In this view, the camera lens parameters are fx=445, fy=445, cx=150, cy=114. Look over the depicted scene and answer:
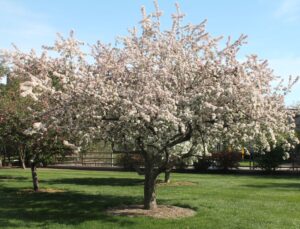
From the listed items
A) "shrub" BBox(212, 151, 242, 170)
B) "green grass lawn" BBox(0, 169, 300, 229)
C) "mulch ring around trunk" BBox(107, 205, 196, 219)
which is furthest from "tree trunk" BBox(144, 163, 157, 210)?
"shrub" BBox(212, 151, 242, 170)

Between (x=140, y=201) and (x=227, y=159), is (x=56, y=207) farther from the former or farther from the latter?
(x=227, y=159)

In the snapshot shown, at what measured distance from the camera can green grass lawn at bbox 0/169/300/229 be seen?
10.8 m

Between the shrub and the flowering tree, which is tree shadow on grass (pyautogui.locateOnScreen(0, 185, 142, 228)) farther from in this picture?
the shrub

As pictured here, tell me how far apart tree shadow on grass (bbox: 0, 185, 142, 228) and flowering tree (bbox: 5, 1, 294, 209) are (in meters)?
2.10

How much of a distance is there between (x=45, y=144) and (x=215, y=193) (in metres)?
6.73

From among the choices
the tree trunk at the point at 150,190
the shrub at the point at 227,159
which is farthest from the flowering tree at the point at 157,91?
the shrub at the point at 227,159

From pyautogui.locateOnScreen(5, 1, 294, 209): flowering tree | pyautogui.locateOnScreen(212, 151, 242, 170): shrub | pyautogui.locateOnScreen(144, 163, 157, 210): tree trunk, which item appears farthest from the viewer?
pyautogui.locateOnScreen(212, 151, 242, 170): shrub

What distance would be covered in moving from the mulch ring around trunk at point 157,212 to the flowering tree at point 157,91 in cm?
177

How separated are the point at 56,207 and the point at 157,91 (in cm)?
→ 524

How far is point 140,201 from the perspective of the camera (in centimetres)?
1458

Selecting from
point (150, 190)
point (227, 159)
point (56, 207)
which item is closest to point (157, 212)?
point (150, 190)

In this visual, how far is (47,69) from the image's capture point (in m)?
11.8

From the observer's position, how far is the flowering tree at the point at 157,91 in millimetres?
10602

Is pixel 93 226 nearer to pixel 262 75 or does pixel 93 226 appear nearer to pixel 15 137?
pixel 262 75
